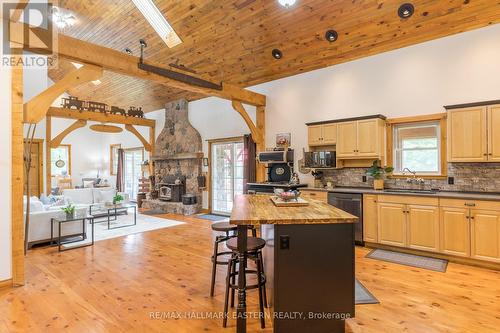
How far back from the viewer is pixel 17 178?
3.13 meters

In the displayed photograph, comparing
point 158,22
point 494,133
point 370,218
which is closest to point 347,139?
point 370,218

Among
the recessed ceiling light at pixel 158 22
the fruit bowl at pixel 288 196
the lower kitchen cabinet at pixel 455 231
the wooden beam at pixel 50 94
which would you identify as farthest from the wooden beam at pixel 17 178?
the lower kitchen cabinet at pixel 455 231

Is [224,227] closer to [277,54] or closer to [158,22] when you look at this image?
[277,54]

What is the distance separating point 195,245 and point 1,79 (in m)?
3.45

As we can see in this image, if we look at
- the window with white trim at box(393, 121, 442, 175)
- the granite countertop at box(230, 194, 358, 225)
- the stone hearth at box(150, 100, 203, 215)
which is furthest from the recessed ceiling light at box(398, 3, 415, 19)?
the stone hearth at box(150, 100, 203, 215)

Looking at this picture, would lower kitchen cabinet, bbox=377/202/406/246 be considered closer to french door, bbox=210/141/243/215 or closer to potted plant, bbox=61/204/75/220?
french door, bbox=210/141/243/215

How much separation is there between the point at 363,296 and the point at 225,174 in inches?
214

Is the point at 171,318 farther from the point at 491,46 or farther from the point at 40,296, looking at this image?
the point at 491,46

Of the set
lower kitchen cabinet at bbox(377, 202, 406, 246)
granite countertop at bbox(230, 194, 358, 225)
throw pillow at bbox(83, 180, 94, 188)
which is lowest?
lower kitchen cabinet at bbox(377, 202, 406, 246)

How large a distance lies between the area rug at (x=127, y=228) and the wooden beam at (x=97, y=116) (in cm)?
309

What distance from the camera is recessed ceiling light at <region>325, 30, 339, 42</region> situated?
15.3ft

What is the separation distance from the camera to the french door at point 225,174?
24.6ft

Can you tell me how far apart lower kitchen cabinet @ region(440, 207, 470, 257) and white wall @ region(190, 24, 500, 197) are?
169 centimetres

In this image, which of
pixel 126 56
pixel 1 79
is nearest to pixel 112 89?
pixel 126 56
